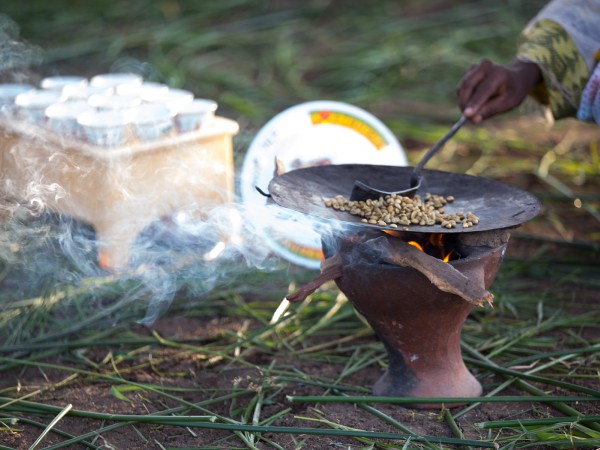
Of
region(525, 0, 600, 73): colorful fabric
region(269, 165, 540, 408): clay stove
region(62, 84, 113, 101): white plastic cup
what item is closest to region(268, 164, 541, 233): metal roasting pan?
region(269, 165, 540, 408): clay stove

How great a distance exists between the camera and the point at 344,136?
3514 millimetres

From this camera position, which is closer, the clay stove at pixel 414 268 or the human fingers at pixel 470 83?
the clay stove at pixel 414 268

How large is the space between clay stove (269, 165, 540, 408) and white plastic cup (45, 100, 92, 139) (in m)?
1.12

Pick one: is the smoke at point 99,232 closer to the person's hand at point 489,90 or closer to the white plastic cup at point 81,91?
the white plastic cup at point 81,91

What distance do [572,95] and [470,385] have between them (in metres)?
1.16

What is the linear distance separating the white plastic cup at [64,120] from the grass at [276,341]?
37 cm

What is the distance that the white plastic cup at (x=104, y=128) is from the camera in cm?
312

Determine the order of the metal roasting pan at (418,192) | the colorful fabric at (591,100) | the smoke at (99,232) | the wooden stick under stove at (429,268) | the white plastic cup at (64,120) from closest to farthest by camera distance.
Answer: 1. the wooden stick under stove at (429,268)
2. the metal roasting pan at (418,192)
3. the colorful fabric at (591,100)
4. the smoke at (99,232)
5. the white plastic cup at (64,120)

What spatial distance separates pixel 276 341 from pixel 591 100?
55.3 inches

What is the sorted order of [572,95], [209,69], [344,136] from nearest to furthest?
1. [572,95]
2. [344,136]
3. [209,69]

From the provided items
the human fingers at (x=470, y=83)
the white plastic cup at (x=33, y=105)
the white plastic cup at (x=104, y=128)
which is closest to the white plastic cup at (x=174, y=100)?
the white plastic cup at (x=104, y=128)

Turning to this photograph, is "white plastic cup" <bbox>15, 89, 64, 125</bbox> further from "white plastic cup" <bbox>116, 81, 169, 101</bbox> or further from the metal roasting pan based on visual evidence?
the metal roasting pan

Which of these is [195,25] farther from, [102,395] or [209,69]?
[102,395]

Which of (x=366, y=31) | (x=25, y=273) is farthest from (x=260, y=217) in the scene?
(x=366, y=31)
